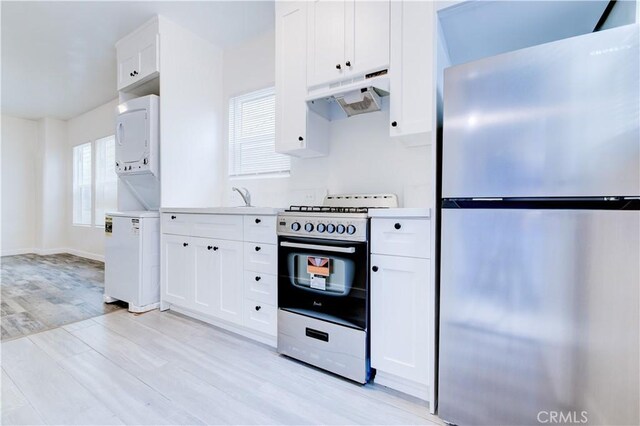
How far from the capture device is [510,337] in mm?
1163

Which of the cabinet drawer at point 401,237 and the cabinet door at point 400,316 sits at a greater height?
the cabinet drawer at point 401,237

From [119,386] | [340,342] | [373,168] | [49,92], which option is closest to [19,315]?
[119,386]

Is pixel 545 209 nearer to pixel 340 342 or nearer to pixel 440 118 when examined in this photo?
pixel 440 118

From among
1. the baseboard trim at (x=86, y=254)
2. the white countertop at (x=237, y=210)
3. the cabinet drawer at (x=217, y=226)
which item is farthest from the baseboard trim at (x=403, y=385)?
the baseboard trim at (x=86, y=254)

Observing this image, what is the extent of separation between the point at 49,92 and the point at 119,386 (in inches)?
199

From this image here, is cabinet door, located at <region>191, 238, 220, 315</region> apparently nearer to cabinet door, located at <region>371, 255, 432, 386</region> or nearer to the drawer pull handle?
the drawer pull handle

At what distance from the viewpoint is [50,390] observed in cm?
154

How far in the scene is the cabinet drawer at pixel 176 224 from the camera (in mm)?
2519

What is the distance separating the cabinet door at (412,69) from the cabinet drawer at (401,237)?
565 millimetres

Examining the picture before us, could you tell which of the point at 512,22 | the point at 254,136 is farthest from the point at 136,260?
the point at 512,22

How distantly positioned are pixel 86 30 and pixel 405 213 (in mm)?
3533

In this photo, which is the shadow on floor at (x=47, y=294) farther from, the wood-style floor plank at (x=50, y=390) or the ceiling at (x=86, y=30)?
the ceiling at (x=86, y=30)

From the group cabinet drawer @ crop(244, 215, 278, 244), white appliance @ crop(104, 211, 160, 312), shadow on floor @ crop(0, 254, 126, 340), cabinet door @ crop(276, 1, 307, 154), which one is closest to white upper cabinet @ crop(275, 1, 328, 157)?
cabinet door @ crop(276, 1, 307, 154)

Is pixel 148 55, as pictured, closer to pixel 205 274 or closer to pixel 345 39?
pixel 345 39
